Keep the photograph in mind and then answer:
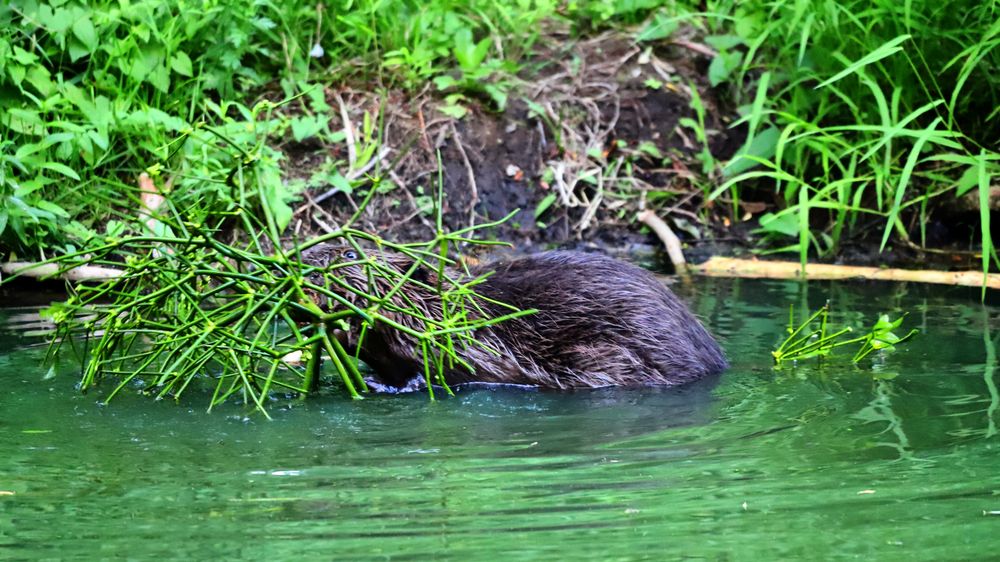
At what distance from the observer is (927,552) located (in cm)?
260

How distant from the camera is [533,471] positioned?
319 cm

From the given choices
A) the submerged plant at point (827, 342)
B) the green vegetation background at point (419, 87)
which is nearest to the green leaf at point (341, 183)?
the green vegetation background at point (419, 87)

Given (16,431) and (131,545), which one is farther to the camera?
(16,431)

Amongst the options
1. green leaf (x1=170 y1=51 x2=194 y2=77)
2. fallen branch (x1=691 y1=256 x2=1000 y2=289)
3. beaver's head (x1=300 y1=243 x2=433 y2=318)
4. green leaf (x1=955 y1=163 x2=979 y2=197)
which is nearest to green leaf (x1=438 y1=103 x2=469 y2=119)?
green leaf (x1=170 y1=51 x2=194 y2=77)

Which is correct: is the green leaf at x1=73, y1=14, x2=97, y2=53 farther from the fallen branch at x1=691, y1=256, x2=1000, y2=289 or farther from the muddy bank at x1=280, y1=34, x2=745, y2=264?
the fallen branch at x1=691, y1=256, x2=1000, y2=289

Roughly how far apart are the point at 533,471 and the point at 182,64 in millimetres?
3851

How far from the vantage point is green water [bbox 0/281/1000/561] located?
2658 mm

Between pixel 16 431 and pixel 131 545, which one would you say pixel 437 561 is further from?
pixel 16 431

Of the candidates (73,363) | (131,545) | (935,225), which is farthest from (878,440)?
(935,225)

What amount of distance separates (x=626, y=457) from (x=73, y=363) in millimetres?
2156

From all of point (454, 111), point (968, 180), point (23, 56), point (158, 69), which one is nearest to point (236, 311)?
point (23, 56)

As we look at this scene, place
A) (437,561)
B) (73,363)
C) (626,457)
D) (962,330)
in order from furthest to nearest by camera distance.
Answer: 1. (962,330)
2. (73,363)
3. (626,457)
4. (437,561)

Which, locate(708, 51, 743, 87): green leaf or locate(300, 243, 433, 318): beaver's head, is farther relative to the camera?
locate(708, 51, 743, 87): green leaf

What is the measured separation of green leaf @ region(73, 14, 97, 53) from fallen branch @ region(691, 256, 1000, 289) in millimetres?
3083
